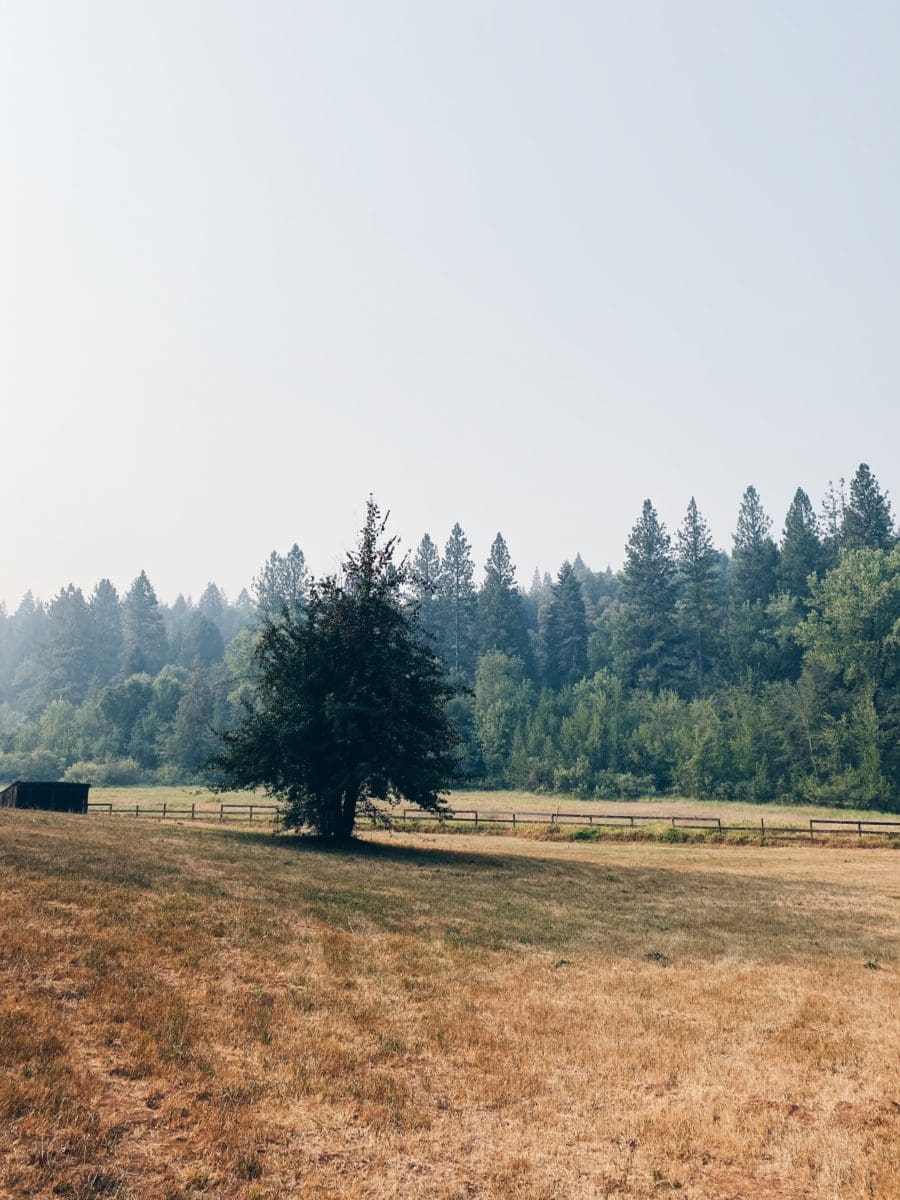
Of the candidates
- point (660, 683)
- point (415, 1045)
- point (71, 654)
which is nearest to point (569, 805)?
point (660, 683)

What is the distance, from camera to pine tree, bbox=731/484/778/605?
4975 inches

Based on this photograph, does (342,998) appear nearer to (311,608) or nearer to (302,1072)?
(302,1072)

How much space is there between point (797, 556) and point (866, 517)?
11032mm

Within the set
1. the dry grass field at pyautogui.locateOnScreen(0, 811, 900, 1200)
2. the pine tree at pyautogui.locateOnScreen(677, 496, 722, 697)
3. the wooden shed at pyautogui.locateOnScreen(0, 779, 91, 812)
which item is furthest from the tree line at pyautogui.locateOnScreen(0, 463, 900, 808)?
the dry grass field at pyautogui.locateOnScreen(0, 811, 900, 1200)

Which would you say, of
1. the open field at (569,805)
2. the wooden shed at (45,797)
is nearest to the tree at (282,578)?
the open field at (569,805)

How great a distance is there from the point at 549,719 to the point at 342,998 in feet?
330

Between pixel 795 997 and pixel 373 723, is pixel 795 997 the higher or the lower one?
Result: the lower one

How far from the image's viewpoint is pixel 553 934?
20609 millimetres

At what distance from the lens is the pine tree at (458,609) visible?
147 m

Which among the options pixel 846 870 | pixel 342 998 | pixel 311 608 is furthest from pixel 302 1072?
pixel 846 870

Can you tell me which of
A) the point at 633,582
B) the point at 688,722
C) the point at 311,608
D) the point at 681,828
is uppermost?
the point at 633,582

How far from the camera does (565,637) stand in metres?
146

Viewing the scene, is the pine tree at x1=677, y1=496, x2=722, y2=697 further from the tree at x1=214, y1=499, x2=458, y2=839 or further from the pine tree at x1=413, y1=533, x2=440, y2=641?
the tree at x1=214, y1=499, x2=458, y2=839

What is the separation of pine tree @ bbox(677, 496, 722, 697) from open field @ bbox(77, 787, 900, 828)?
34447 mm
